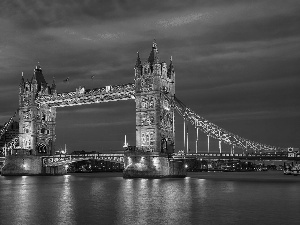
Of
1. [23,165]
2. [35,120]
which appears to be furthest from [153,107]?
[23,165]

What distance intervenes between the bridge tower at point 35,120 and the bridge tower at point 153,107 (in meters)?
29.1

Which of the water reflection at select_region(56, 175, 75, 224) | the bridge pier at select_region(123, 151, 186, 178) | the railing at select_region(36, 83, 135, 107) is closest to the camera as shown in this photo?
the water reflection at select_region(56, 175, 75, 224)

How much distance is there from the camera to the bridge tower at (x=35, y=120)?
106m

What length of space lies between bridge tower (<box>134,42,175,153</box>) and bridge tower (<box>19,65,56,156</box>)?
29.1 meters

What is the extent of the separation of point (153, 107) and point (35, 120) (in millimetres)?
32133

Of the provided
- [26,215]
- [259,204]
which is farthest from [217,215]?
[26,215]

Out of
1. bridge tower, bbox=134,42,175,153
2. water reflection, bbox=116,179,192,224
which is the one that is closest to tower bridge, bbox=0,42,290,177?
bridge tower, bbox=134,42,175,153

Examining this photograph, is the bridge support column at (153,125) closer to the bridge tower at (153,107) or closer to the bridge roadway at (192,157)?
the bridge tower at (153,107)

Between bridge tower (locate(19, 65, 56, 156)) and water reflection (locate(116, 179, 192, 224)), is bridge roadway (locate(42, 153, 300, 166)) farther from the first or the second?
water reflection (locate(116, 179, 192, 224))

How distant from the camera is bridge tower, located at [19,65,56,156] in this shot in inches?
4181

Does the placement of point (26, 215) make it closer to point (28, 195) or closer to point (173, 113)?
point (28, 195)

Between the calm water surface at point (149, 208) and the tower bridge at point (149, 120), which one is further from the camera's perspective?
the tower bridge at point (149, 120)

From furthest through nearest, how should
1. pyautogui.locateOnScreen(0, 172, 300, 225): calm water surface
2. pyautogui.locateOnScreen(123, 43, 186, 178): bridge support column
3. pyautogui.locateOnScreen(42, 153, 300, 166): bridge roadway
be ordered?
1. pyautogui.locateOnScreen(123, 43, 186, 178): bridge support column
2. pyautogui.locateOnScreen(42, 153, 300, 166): bridge roadway
3. pyautogui.locateOnScreen(0, 172, 300, 225): calm water surface

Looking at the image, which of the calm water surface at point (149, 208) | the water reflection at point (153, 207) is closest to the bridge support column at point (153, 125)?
the water reflection at point (153, 207)
